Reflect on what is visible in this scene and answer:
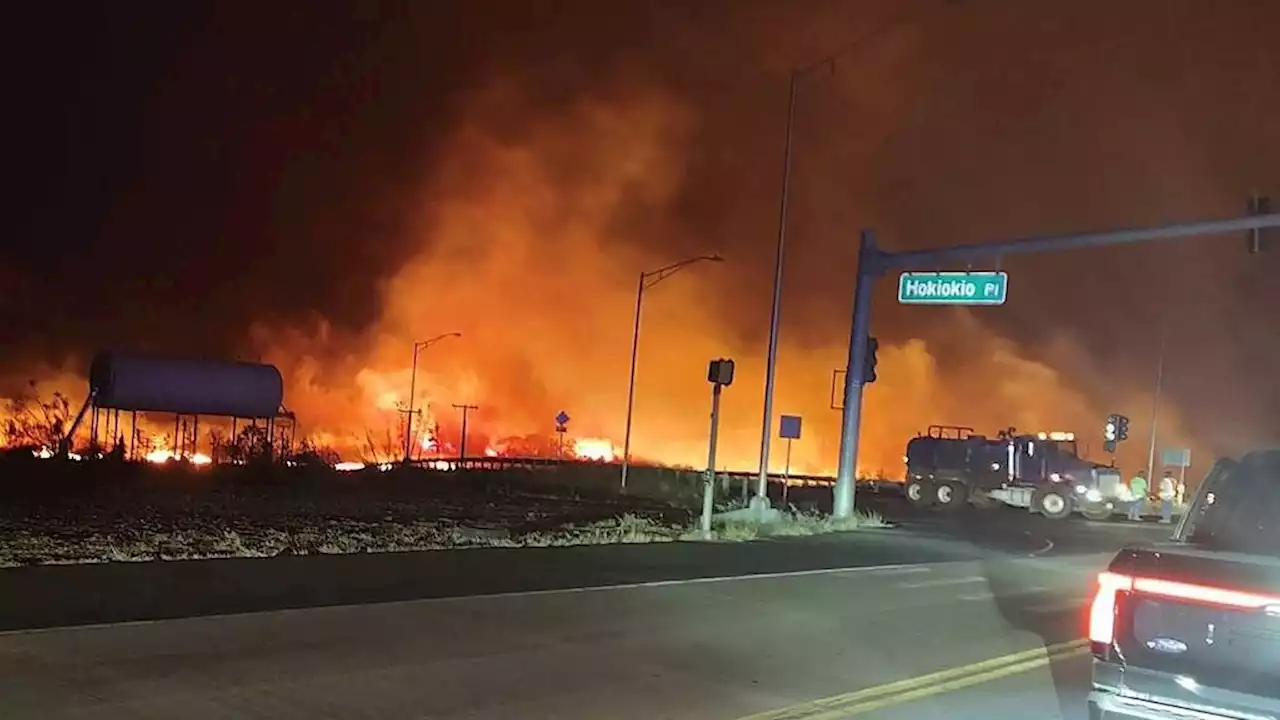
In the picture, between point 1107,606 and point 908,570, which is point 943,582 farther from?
point 1107,606

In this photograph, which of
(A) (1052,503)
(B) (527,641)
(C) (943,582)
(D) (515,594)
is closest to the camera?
(B) (527,641)

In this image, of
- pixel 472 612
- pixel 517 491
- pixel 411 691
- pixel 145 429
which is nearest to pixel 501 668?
pixel 411 691

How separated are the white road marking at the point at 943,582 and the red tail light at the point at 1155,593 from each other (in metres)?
9.92

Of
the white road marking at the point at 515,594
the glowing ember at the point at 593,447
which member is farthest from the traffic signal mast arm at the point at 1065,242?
the glowing ember at the point at 593,447

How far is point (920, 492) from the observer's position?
43.1 m

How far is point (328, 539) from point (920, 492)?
2864 cm

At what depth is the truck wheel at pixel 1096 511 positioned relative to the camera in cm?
4019

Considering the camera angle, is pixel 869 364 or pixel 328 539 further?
pixel 869 364

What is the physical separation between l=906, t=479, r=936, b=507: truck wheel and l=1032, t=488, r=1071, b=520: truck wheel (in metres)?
3.72

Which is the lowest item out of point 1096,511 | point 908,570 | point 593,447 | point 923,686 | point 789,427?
point 593,447

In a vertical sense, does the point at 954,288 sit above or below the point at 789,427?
above

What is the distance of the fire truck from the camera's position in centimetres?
3994

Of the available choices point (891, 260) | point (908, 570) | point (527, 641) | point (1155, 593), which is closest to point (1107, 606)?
point (1155, 593)

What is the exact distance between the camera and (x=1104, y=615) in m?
6.69
